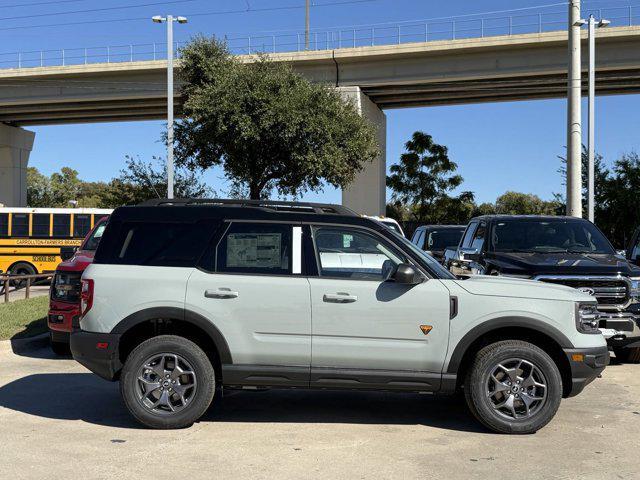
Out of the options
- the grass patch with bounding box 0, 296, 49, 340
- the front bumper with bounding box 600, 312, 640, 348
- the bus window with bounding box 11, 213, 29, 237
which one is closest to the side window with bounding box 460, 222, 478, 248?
the front bumper with bounding box 600, 312, 640, 348

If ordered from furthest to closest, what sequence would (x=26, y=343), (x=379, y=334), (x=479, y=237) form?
(x=479, y=237) < (x=26, y=343) < (x=379, y=334)

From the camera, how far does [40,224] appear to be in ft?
80.6

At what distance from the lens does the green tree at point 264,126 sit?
30.1 metres

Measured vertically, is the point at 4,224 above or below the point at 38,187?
below

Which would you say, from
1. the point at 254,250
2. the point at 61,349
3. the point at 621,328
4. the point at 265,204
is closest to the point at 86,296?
the point at 254,250

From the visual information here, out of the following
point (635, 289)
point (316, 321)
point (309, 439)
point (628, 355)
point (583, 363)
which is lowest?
point (309, 439)

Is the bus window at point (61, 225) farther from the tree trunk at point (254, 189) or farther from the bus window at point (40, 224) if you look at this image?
the tree trunk at point (254, 189)

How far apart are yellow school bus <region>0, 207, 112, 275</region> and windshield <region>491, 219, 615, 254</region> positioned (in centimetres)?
1701

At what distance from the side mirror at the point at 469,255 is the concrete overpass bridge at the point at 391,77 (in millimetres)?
25817

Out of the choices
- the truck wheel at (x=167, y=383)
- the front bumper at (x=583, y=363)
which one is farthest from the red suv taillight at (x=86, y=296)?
the front bumper at (x=583, y=363)

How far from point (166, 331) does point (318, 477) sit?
2192 mm

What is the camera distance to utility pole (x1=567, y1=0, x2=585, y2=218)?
16766 mm

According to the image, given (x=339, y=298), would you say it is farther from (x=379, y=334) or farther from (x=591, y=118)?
(x=591, y=118)

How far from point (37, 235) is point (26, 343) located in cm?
1538
